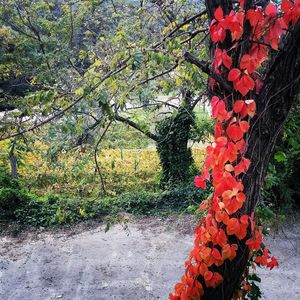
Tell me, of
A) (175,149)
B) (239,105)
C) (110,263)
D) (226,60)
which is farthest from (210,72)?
(175,149)

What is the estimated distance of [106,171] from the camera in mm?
9000

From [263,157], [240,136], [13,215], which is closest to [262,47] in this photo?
[240,136]

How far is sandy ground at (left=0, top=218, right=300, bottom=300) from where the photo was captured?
388cm

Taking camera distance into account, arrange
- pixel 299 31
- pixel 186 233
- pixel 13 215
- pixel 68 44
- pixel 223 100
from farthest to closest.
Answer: pixel 68 44 < pixel 13 215 < pixel 186 233 < pixel 223 100 < pixel 299 31

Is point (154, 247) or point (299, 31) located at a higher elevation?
point (299, 31)

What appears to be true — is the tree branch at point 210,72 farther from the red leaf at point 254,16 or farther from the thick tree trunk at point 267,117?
the red leaf at point 254,16

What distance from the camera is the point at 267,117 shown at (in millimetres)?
1694

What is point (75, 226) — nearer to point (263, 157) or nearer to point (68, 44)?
point (68, 44)

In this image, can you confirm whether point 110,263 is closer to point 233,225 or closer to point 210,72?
point 233,225

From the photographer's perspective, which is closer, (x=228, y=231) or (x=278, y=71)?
(x=278, y=71)

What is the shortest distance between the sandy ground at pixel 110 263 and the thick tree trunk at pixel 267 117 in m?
2.17

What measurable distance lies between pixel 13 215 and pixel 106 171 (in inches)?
138

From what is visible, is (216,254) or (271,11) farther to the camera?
(216,254)

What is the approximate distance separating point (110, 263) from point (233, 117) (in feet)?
10.7
